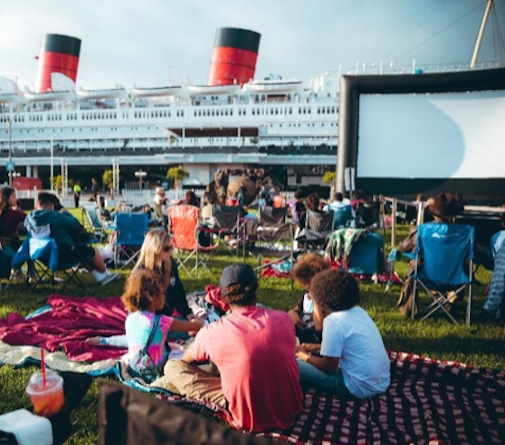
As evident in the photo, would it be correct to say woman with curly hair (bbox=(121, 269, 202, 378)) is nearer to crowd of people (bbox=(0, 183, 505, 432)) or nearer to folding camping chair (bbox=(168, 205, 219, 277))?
crowd of people (bbox=(0, 183, 505, 432))

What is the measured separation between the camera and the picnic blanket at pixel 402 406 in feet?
8.02

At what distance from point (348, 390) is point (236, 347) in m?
1.01

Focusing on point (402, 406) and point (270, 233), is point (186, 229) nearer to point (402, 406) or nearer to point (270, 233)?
point (270, 233)

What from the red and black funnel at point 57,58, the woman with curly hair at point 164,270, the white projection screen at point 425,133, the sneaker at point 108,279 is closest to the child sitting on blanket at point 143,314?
the woman with curly hair at point 164,270

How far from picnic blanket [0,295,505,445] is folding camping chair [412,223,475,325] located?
143 centimetres

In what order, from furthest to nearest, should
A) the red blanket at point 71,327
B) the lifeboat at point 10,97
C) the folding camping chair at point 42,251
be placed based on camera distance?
the lifeboat at point 10,97 < the folding camping chair at point 42,251 < the red blanket at point 71,327

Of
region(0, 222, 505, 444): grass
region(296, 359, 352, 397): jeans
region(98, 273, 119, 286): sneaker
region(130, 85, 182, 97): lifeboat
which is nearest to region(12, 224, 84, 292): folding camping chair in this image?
region(0, 222, 505, 444): grass

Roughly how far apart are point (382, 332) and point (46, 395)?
3458 millimetres

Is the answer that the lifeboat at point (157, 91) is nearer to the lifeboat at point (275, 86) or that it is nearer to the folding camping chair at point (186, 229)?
the lifeboat at point (275, 86)

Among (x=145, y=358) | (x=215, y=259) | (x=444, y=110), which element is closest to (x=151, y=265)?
(x=145, y=358)

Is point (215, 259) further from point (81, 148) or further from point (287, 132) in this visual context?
point (81, 148)

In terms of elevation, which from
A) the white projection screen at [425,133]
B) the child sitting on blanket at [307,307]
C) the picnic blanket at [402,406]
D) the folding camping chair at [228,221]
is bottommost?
the picnic blanket at [402,406]

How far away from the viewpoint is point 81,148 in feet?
131

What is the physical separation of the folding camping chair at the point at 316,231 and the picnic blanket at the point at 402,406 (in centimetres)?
338
